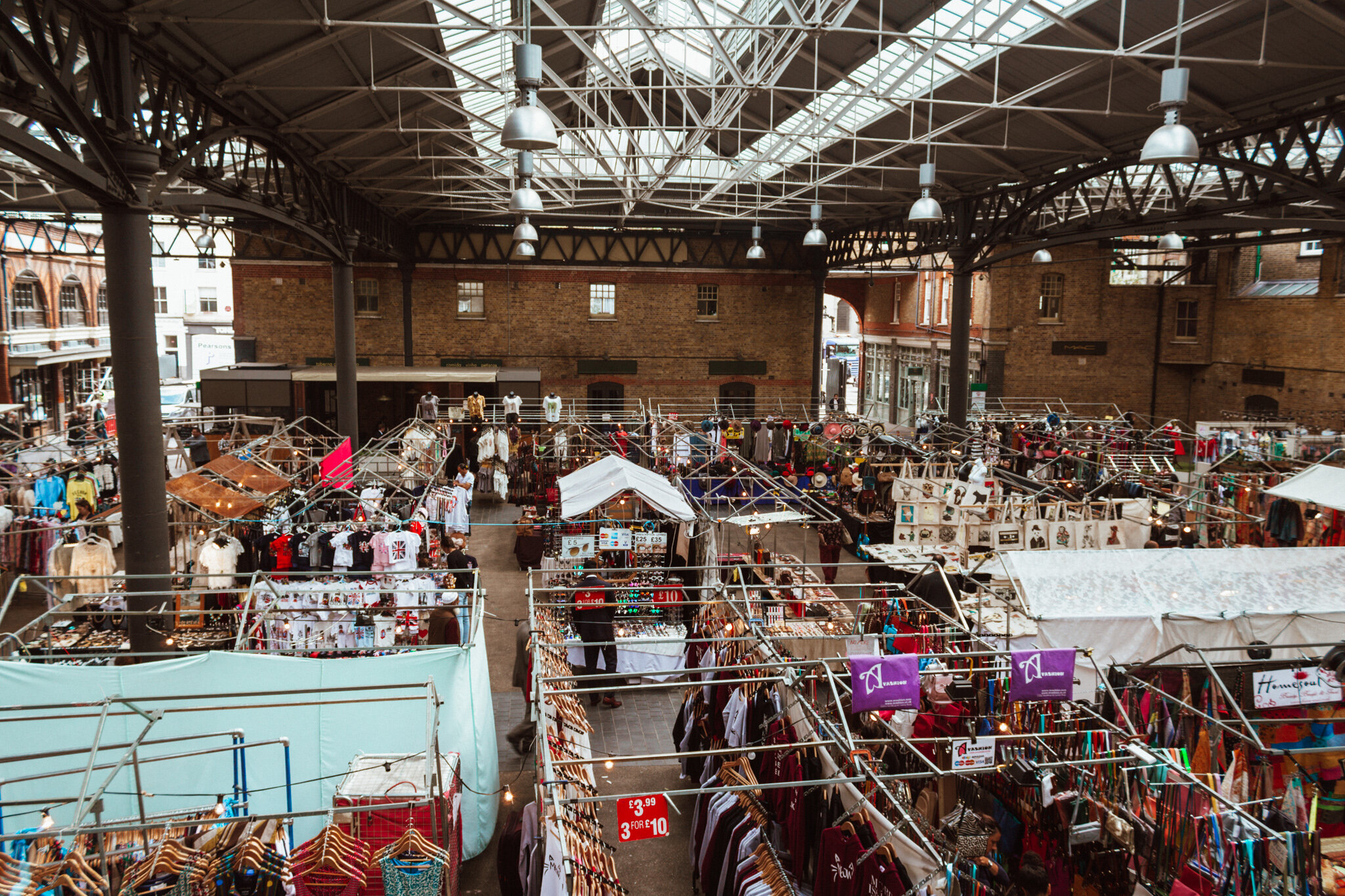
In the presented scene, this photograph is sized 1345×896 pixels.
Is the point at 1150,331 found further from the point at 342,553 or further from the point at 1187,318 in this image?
the point at 342,553

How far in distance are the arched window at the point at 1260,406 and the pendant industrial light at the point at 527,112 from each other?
2499 cm

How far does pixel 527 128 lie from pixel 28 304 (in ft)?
107

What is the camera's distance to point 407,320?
2805cm

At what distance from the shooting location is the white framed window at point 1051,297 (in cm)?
2633

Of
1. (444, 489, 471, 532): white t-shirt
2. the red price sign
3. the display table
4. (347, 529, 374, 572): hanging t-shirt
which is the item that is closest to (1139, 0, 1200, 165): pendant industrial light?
the red price sign

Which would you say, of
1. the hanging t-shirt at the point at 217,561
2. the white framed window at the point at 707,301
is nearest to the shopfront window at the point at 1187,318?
the white framed window at the point at 707,301

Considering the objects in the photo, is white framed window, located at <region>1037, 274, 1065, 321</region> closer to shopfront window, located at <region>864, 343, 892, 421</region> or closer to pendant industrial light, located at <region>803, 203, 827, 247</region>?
shopfront window, located at <region>864, 343, 892, 421</region>

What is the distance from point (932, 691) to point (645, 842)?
2641 millimetres

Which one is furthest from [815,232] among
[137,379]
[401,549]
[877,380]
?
[877,380]

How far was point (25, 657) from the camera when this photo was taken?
6.89 meters

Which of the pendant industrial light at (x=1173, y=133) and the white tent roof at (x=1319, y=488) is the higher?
the pendant industrial light at (x=1173, y=133)

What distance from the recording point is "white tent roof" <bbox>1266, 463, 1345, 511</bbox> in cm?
975

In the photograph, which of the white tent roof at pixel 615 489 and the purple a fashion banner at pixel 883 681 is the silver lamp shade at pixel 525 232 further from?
the purple a fashion banner at pixel 883 681

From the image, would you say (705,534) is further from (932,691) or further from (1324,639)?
(1324,639)
